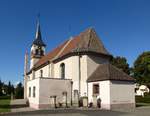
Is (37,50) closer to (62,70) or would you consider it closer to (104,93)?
(62,70)

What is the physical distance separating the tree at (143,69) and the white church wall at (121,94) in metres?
30.4

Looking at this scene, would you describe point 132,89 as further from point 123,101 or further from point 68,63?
point 68,63

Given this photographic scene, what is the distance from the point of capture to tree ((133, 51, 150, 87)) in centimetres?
5609

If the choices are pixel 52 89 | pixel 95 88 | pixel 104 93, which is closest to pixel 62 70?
pixel 52 89

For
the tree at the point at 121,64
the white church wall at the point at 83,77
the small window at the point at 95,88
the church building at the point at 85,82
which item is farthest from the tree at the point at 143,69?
the small window at the point at 95,88

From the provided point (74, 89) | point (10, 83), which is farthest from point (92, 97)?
point (10, 83)

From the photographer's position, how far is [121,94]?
2633 cm

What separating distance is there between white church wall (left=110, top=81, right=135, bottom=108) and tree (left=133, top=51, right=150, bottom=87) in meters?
30.4

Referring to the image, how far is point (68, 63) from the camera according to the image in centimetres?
3080

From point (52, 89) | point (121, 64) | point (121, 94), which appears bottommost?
point (121, 94)

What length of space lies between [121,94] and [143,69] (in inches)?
1312

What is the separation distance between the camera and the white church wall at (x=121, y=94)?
84.1 ft

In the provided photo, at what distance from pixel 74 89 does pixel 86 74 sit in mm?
2574

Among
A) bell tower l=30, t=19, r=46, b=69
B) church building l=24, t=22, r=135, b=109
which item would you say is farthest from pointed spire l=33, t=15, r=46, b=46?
A: church building l=24, t=22, r=135, b=109
